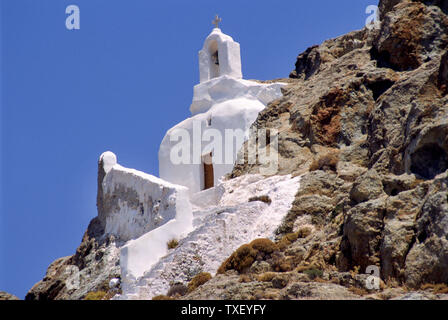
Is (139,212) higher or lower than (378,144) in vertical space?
lower

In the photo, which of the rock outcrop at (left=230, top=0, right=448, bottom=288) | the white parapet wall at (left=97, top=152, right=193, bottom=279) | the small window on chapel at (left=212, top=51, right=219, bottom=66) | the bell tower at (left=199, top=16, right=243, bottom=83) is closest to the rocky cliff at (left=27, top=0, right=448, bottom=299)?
the rock outcrop at (left=230, top=0, right=448, bottom=288)

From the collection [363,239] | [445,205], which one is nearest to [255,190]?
[363,239]

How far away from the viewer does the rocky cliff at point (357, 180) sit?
627 inches

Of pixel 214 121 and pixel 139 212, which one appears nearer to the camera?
pixel 139 212

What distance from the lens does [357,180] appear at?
1914 cm

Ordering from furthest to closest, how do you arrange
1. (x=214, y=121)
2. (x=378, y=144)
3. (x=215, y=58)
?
(x=215, y=58), (x=214, y=121), (x=378, y=144)

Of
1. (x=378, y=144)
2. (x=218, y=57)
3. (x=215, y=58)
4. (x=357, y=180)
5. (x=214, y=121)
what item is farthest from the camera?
(x=215, y=58)

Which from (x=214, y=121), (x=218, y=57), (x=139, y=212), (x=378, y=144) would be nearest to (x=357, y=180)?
(x=378, y=144)

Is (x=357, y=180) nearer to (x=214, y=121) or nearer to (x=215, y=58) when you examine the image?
(x=214, y=121)

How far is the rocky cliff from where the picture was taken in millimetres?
Answer: 15938

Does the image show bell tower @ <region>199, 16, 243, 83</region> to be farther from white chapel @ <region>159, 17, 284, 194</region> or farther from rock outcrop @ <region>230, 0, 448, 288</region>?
rock outcrop @ <region>230, 0, 448, 288</region>

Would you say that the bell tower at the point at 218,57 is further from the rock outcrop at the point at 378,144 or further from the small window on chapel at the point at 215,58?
the rock outcrop at the point at 378,144

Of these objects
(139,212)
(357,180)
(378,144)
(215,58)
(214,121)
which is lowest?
(357,180)

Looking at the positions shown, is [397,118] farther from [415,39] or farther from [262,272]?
[262,272]
